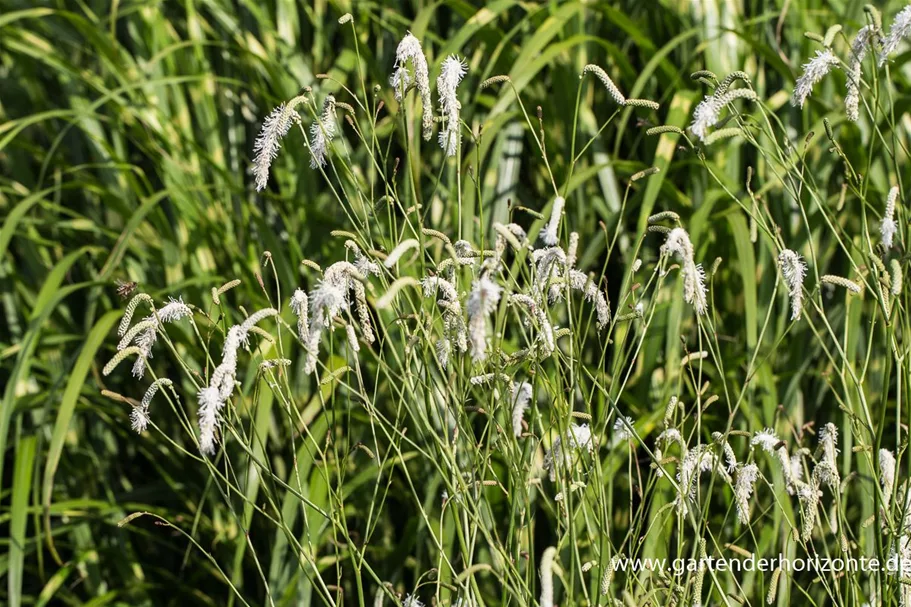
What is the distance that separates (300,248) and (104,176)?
46 cm

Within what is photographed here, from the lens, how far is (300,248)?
176 cm

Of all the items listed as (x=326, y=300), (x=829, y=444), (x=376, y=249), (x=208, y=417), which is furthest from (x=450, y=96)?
(x=376, y=249)

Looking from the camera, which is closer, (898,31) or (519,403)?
(898,31)

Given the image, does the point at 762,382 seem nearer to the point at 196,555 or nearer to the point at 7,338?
the point at 196,555

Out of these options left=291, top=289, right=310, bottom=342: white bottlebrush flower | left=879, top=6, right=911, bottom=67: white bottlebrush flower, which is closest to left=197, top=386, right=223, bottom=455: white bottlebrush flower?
left=291, top=289, right=310, bottom=342: white bottlebrush flower

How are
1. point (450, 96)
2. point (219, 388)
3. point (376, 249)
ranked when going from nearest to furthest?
point (219, 388), point (450, 96), point (376, 249)

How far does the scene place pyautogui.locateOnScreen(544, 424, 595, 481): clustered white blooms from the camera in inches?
31.4

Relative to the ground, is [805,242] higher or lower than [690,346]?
higher

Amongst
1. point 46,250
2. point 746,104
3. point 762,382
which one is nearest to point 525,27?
point 746,104

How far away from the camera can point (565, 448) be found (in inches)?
31.6

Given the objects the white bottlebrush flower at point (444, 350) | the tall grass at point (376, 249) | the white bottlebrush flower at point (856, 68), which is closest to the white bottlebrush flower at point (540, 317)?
the white bottlebrush flower at point (444, 350)

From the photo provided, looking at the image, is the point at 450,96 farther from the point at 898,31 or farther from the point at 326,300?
the point at 898,31

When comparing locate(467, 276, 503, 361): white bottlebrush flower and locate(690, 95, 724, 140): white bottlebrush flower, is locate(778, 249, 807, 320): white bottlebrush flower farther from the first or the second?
locate(467, 276, 503, 361): white bottlebrush flower

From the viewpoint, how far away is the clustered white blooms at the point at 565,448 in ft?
2.61
